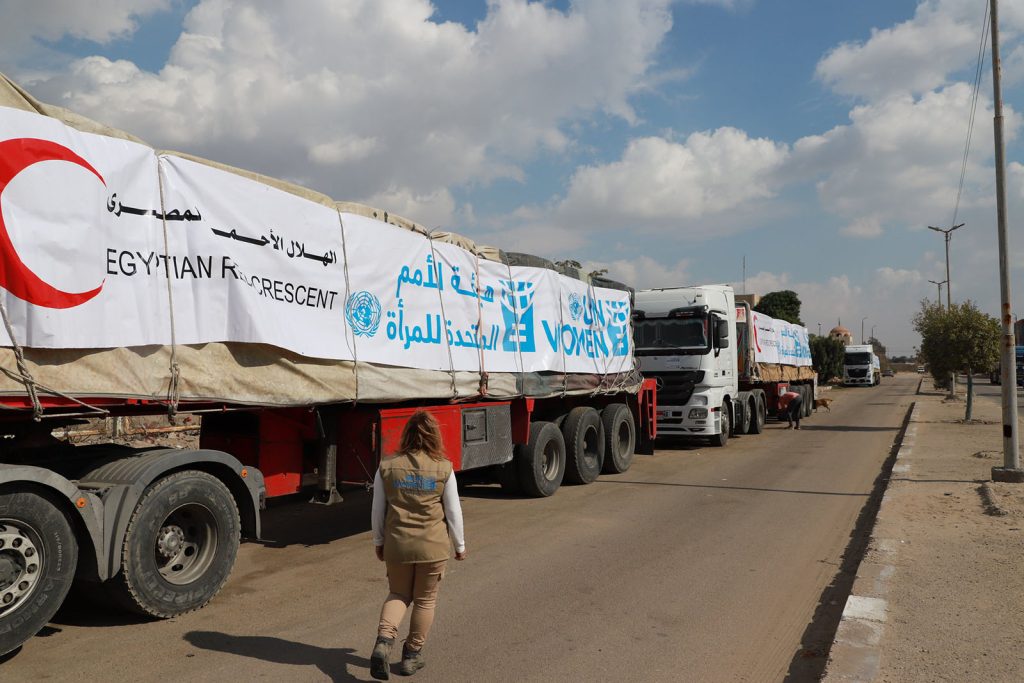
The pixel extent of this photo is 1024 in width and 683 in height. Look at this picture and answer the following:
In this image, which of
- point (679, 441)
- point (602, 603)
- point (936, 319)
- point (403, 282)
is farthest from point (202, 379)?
point (936, 319)

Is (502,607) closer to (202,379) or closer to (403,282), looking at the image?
(202,379)

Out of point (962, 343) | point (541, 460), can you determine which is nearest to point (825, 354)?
point (962, 343)

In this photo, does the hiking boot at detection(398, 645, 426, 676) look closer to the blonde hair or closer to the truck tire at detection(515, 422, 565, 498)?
the blonde hair

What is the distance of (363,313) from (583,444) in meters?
5.37

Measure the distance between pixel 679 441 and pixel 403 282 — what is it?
1288 cm

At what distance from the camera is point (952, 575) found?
6.10m

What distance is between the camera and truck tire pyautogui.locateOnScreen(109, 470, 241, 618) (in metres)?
5.00

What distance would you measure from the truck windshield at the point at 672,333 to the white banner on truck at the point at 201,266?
26.6 ft

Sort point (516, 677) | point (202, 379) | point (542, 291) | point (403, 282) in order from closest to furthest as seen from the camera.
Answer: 1. point (516, 677)
2. point (202, 379)
3. point (403, 282)
4. point (542, 291)

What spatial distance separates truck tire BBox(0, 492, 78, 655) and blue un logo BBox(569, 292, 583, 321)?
7.89m

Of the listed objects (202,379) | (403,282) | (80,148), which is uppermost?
(80,148)

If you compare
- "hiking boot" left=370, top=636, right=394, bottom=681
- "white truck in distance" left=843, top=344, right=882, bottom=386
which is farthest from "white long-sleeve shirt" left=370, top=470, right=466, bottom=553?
"white truck in distance" left=843, top=344, right=882, bottom=386

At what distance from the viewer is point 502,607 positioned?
5660mm

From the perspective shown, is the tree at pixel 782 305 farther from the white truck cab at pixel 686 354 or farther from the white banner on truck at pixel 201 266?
the white banner on truck at pixel 201 266
